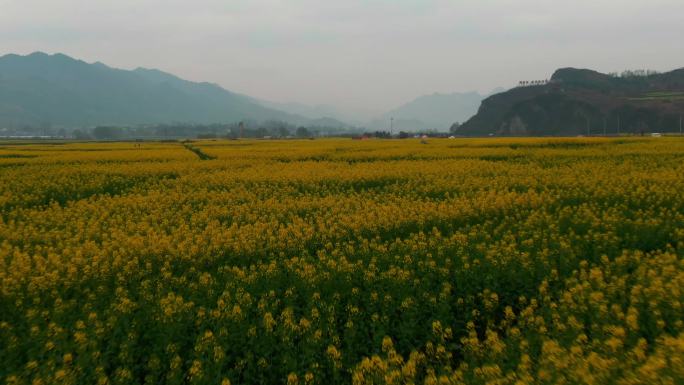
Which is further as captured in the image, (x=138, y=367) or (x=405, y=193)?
(x=405, y=193)

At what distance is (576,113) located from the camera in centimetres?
13788

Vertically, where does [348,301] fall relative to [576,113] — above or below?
below

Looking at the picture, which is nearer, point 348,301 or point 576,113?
point 348,301

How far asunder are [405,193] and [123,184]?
1241 cm

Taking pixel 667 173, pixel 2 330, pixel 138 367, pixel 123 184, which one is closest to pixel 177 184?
pixel 123 184

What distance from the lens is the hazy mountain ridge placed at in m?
128

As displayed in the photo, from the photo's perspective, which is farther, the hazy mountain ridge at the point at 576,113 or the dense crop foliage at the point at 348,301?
the hazy mountain ridge at the point at 576,113

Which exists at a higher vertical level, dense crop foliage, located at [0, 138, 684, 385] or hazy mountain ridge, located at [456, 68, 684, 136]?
hazy mountain ridge, located at [456, 68, 684, 136]

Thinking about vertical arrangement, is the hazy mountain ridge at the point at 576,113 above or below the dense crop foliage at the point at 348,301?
above

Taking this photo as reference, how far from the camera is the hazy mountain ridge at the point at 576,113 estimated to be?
12788 cm

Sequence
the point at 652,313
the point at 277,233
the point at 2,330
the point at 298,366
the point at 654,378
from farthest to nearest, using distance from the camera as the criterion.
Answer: the point at 277,233 < the point at 2,330 < the point at 652,313 < the point at 298,366 < the point at 654,378

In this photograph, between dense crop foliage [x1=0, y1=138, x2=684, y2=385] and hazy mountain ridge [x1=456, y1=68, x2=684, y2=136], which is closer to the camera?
dense crop foliage [x1=0, y1=138, x2=684, y2=385]

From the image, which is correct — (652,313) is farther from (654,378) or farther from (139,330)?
(139,330)

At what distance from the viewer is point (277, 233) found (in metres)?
9.44
